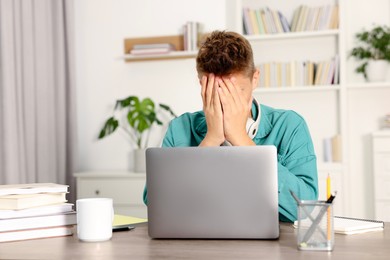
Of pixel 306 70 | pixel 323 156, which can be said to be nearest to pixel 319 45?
pixel 306 70

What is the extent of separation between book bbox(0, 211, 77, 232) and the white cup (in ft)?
0.45

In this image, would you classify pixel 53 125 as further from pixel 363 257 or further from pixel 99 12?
pixel 363 257

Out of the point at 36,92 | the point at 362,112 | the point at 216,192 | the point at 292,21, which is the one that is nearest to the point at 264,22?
the point at 292,21

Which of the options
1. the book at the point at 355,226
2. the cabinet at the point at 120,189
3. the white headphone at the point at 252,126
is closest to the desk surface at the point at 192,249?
the book at the point at 355,226

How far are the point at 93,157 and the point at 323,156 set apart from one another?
5.66ft

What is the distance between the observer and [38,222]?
159cm

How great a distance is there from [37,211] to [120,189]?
2614 millimetres

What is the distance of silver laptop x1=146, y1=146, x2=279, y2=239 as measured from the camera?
1426mm

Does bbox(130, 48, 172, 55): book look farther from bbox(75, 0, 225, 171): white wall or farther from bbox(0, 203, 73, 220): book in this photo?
bbox(0, 203, 73, 220): book

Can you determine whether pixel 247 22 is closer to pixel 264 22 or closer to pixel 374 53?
pixel 264 22

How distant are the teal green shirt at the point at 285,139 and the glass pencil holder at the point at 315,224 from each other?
1.42ft

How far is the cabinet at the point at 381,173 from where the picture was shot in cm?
412

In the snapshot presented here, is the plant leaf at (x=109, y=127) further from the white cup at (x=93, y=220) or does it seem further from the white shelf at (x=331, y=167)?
the white cup at (x=93, y=220)

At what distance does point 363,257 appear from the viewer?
48.9 inches
